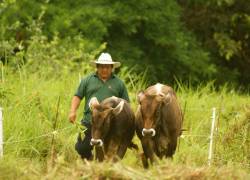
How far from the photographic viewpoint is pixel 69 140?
1252cm

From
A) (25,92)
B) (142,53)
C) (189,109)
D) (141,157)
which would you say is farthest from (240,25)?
(141,157)

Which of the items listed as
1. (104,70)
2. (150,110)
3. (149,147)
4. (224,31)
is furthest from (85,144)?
(224,31)

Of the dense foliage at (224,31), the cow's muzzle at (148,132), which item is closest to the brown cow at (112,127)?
the cow's muzzle at (148,132)

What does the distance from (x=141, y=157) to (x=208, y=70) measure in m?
13.1

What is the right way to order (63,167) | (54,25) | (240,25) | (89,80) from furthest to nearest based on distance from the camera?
(240,25), (54,25), (89,80), (63,167)

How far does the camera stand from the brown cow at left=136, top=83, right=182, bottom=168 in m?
10.3

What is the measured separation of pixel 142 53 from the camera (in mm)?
23156

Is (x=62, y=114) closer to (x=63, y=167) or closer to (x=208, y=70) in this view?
(x=63, y=167)

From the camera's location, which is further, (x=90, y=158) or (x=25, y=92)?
(x=25, y=92)

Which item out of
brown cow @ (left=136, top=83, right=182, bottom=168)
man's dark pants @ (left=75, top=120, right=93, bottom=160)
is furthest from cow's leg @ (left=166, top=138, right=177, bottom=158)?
man's dark pants @ (left=75, top=120, right=93, bottom=160)

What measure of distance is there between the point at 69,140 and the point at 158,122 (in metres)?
2.45

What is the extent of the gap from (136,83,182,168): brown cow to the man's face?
65cm

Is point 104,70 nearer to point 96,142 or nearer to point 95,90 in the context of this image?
point 95,90

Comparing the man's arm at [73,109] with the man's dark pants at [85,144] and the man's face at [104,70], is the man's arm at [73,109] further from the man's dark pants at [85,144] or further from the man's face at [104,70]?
the man's face at [104,70]
